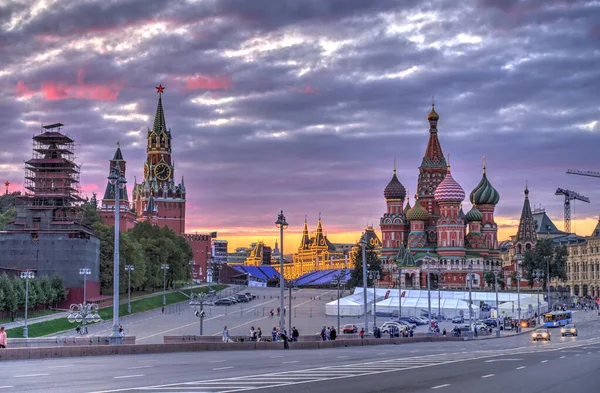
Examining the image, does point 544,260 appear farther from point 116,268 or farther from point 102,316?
point 116,268

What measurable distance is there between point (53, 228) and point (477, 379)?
308 feet

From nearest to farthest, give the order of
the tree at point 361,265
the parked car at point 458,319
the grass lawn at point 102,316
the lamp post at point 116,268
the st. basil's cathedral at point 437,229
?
the lamp post at point 116,268
the grass lawn at point 102,316
the parked car at point 458,319
the st. basil's cathedral at point 437,229
the tree at point 361,265

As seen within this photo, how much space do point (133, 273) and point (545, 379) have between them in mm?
101458

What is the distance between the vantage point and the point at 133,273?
412ft

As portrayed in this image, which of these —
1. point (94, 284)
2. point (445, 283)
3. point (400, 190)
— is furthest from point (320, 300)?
point (94, 284)

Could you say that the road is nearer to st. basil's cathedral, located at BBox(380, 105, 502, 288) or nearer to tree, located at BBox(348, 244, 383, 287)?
st. basil's cathedral, located at BBox(380, 105, 502, 288)

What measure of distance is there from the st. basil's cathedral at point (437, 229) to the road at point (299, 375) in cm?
11921

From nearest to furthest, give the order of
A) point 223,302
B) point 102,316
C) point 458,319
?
point 102,316, point 458,319, point 223,302

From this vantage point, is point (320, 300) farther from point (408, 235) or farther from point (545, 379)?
point (545, 379)

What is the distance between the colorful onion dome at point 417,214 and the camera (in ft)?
568

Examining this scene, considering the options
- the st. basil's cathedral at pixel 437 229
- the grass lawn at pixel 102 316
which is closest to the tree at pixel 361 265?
the st. basil's cathedral at pixel 437 229

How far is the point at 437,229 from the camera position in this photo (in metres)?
170

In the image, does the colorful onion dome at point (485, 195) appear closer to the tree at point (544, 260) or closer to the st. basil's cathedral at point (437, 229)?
the st. basil's cathedral at point (437, 229)

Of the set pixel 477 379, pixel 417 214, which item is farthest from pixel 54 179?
pixel 477 379
